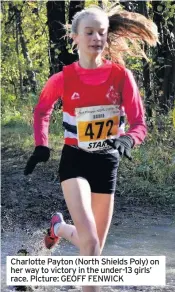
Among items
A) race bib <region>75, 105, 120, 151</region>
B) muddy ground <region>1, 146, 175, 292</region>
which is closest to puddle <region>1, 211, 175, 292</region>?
muddy ground <region>1, 146, 175, 292</region>

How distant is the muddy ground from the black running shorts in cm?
187

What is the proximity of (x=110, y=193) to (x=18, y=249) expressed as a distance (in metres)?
1.95

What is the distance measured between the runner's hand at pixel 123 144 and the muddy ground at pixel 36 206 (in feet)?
7.62

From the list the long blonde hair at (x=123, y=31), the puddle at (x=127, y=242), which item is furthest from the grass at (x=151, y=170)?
the long blonde hair at (x=123, y=31)

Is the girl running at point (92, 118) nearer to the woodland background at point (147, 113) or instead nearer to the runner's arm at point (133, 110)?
the runner's arm at point (133, 110)

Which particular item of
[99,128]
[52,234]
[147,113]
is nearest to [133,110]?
[99,128]

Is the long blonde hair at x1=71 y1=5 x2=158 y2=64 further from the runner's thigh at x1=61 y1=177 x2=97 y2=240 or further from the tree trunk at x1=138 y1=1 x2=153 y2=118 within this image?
the tree trunk at x1=138 y1=1 x2=153 y2=118

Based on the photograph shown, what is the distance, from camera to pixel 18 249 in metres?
6.45

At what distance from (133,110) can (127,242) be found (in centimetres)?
234

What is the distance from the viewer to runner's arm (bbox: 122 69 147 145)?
4508 mm

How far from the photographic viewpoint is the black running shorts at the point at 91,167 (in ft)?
15.2

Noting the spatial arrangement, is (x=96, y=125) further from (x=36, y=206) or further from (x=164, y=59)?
(x=164, y=59)

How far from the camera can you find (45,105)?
15.5 feet

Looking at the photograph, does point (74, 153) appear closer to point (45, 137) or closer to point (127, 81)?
point (45, 137)
